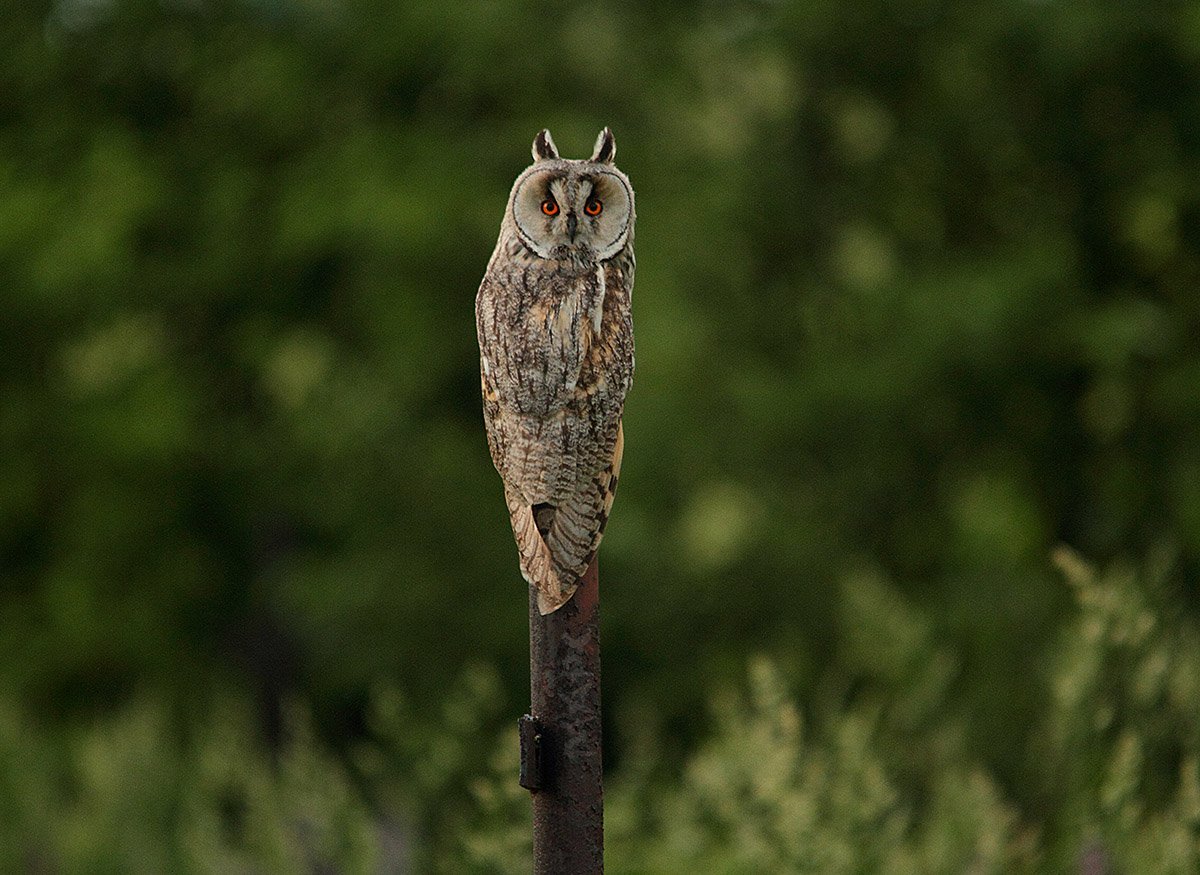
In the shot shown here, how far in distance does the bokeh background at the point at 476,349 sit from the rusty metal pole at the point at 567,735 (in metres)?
4.80

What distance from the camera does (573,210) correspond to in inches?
93.2

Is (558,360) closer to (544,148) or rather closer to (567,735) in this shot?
(544,148)

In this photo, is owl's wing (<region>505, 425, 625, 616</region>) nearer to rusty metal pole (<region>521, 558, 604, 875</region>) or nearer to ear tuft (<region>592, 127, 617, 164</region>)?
rusty metal pole (<region>521, 558, 604, 875</region>)

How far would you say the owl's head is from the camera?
237 cm

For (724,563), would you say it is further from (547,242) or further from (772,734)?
(547,242)

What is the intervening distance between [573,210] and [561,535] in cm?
52

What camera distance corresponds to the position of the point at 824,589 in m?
8.67

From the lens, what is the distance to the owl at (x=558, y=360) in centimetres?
228

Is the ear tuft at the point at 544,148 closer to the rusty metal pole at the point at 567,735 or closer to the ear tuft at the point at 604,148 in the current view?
the ear tuft at the point at 604,148

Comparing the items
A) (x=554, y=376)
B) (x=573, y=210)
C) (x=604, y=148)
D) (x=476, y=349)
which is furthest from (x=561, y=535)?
(x=476, y=349)

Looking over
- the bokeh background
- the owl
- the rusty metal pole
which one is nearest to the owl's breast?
the owl

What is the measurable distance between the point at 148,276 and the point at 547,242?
8.00 metres

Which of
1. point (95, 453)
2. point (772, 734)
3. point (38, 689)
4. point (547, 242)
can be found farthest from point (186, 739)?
point (547, 242)

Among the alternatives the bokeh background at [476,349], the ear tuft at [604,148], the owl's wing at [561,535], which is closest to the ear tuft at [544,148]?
the ear tuft at [604,148]
